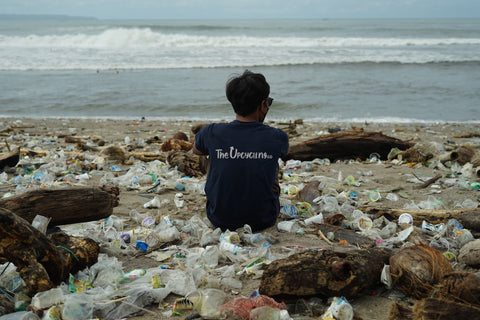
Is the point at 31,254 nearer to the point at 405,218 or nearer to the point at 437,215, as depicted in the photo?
the point at 405,218

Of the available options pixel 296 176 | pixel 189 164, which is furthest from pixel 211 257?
pixel 189 164

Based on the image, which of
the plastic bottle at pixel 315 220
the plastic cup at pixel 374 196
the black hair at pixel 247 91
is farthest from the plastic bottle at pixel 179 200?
the plastic cup at pixel 374 196

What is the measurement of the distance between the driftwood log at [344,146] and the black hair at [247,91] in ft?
9.98

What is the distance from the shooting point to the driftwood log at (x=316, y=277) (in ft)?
7.27

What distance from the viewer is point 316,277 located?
222 cm

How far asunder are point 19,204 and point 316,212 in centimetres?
249

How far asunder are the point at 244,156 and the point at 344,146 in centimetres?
335

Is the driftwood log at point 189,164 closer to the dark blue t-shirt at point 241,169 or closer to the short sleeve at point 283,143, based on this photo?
the dark blue t-shirt at point 241,169

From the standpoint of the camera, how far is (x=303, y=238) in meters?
3.34

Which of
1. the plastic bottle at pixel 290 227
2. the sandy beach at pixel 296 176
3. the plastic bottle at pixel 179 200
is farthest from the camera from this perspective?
the plastic bottle at pixel 179 200

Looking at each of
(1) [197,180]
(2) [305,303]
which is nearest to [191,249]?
(2) [305,303]

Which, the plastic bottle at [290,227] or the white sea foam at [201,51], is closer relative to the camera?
the plastic bottle at [290,227]

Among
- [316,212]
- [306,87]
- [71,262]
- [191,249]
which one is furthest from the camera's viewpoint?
[306,87]

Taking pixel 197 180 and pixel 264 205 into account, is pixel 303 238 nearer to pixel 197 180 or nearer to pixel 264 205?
pixel 264 205
